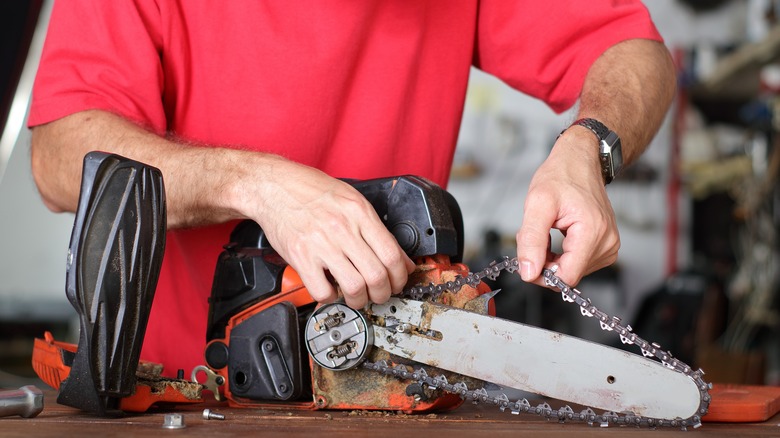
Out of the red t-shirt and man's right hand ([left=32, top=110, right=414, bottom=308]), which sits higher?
the red t-shirt

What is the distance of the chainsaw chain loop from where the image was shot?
114 centimetres

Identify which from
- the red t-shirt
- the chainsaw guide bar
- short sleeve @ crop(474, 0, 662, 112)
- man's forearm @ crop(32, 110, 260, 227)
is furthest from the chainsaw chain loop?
short sleeve @ crop(474, 0, 662, 112)

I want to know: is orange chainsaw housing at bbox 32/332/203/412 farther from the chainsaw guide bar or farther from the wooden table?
the chainsaw guide bar

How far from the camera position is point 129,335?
1.13 m

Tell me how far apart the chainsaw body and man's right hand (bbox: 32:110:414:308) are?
63 millimetres

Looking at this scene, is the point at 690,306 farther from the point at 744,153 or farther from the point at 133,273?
the point at 133,273

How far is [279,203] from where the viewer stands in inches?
47.5

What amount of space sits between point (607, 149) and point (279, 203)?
0.54m

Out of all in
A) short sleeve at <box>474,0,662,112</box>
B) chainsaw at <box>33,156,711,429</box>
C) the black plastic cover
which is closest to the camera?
chainsaw at <box>33,156,711,429</box>

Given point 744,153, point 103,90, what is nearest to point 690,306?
point 744,153

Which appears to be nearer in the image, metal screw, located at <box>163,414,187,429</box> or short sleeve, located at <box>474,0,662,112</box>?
metal screw, located at <box>163,414,187,429</box>

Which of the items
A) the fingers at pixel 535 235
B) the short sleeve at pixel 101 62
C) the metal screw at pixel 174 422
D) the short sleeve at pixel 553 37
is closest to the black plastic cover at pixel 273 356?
the metal screw at pixel 174 422

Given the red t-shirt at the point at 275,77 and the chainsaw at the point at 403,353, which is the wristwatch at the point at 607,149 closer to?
the chainsaw at the point at 403,353

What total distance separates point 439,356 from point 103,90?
764mm
